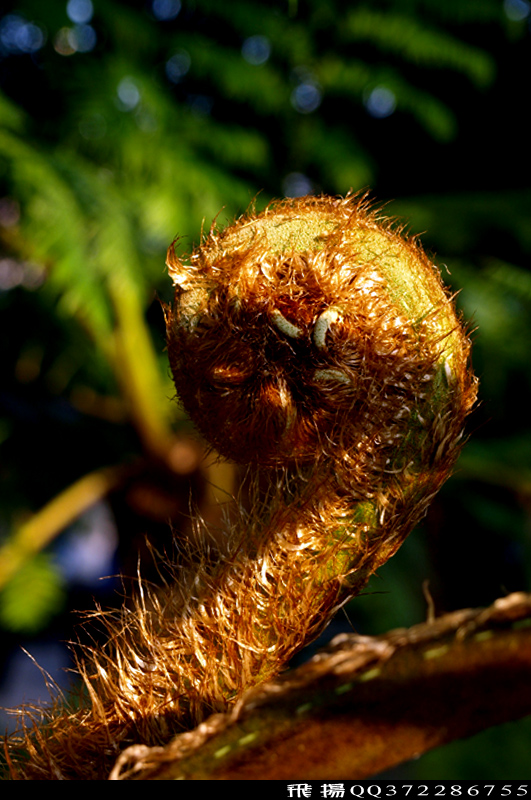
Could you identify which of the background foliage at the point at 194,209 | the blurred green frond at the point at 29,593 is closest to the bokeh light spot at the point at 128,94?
the background foliage at the point at 194,209

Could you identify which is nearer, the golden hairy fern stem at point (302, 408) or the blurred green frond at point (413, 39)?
the golden hairy fern stem at point (302, 408)

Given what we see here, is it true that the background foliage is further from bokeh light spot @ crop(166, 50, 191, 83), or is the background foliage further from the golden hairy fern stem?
the golden hairy fern stem

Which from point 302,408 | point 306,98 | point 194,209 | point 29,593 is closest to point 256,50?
point 306,98

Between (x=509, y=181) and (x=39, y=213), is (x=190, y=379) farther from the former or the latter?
(x=509, y=181)

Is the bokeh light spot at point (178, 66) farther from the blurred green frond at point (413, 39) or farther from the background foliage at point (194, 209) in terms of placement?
the blurred green frond at point (413, 39)

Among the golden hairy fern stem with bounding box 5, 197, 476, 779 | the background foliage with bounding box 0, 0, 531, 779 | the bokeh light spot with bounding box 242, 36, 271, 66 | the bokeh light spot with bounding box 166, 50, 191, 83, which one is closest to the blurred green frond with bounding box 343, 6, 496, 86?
the background foliage with bounding box 0, 0, 531, 779

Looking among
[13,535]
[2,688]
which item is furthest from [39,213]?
[2,688]

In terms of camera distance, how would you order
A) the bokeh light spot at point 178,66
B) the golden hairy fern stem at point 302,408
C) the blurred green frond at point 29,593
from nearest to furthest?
the golden hairy fern stem at point 302,408, the blurred green frond at point 29,593, the bokeh light spot at point 178,66

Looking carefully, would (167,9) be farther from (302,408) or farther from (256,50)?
(302,408)
